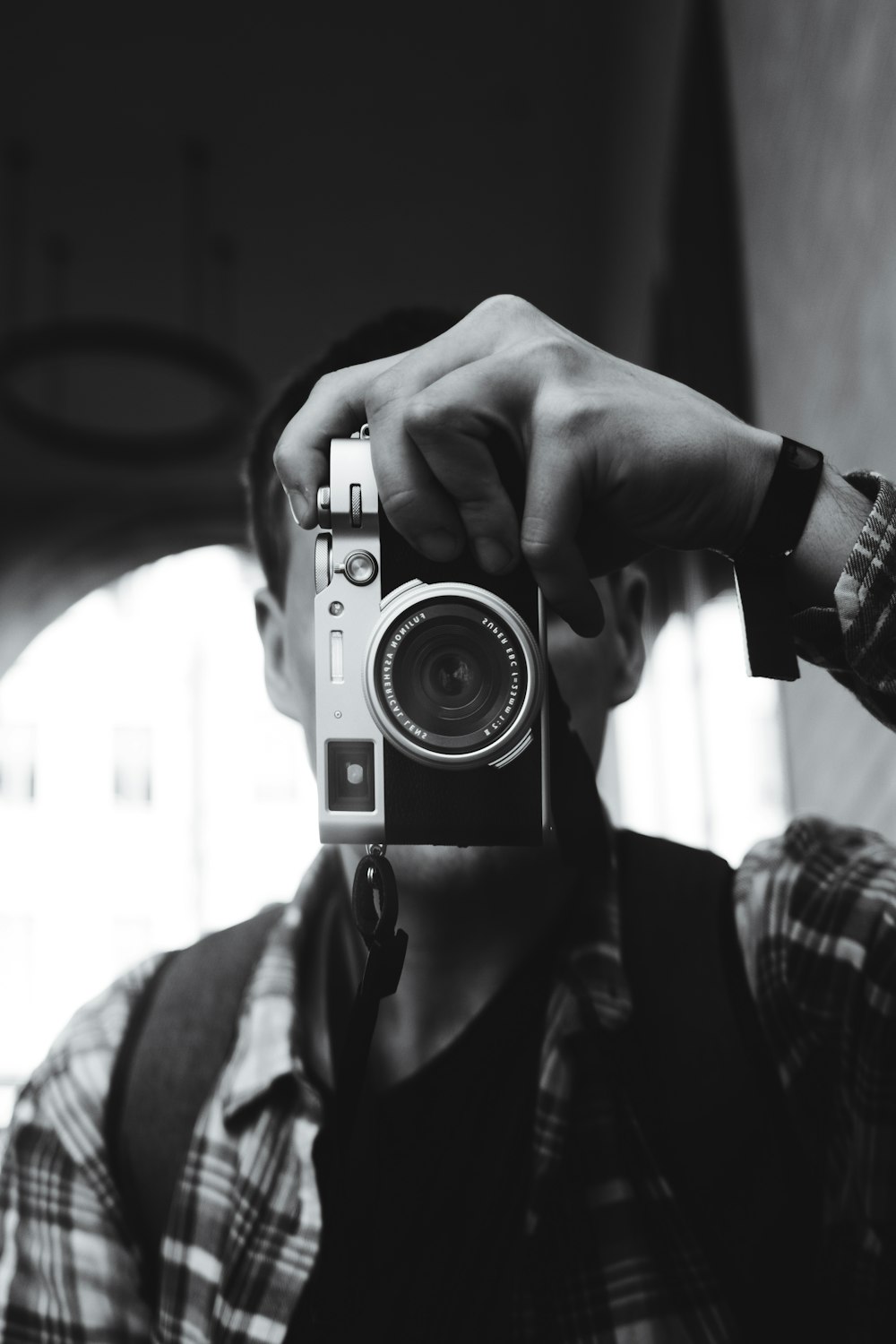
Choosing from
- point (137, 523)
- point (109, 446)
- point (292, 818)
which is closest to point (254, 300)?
point (109, 446)

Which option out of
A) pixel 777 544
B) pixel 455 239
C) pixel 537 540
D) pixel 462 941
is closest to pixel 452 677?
pixel 537 540

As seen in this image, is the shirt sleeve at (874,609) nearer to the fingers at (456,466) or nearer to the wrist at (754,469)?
the wrist at (754,469)

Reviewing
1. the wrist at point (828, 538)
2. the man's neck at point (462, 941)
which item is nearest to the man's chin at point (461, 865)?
the man's neck at point (462, 941)

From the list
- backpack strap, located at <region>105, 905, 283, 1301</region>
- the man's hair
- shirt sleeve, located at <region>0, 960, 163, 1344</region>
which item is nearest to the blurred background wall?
the man's hair

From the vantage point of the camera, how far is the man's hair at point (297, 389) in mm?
1237

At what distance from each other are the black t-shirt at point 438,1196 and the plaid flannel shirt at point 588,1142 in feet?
0.11

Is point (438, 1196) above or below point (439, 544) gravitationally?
below

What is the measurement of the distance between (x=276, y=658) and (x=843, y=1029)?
65cm

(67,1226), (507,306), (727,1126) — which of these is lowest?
(67,1226)

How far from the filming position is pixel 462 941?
1.08m

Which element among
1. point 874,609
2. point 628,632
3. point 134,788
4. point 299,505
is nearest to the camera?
point 874,609

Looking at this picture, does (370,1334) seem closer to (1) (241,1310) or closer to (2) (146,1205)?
(1) (241,1310)

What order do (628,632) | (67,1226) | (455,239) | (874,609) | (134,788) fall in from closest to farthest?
(874,609), (67,1226), (628,632), (455,239), (134,788)

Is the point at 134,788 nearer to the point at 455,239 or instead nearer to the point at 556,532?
the point at 455,239
